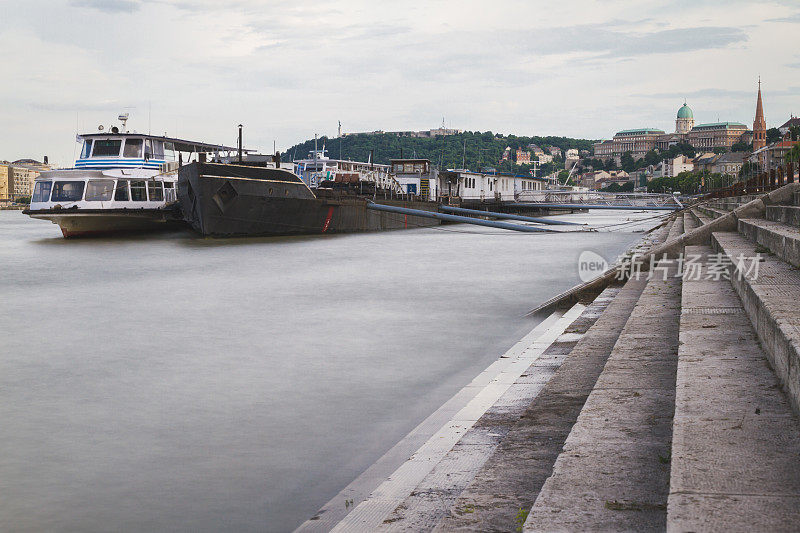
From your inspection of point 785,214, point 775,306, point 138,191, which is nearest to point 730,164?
point 138,191

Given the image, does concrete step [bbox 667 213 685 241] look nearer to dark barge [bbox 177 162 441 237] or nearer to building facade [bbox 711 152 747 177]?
dark barge [bbox 177 162 441 237]

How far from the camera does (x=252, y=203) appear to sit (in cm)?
3531

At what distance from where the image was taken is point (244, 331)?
41.5ft

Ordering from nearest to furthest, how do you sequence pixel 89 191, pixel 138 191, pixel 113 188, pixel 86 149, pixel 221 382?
pixel 221 382, pixel 89 191, pixel 113 188, pixel 138 191, pixel 86 149

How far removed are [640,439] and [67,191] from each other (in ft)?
117

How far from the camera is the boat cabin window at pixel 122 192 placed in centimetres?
3544

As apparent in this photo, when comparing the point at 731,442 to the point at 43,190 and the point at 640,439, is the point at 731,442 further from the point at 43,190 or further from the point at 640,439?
the point at 43,190

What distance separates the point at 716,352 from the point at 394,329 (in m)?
8.03

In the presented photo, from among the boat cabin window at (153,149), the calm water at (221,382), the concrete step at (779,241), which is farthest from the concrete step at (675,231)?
the boat cabin window at (153,149)

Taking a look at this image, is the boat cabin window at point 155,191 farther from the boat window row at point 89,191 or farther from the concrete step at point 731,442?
the concrete step at point 731,442

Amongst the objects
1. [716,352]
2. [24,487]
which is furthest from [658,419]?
[24,487]

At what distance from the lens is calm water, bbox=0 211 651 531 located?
4.91 metres

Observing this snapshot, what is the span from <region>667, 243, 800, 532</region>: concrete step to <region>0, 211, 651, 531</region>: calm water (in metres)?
2.38

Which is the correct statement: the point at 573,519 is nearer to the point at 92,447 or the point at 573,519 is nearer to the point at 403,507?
the point at 403,507
